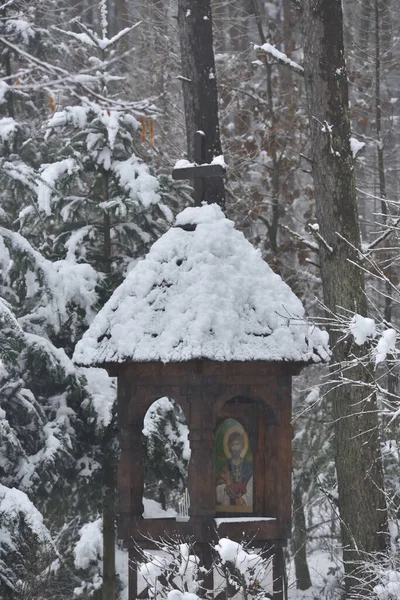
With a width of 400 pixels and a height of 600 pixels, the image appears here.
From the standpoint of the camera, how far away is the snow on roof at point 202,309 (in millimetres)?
7410

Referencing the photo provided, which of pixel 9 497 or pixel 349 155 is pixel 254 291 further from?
pixel 9 497

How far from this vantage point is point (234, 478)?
8.25m

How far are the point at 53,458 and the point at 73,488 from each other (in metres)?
0.73

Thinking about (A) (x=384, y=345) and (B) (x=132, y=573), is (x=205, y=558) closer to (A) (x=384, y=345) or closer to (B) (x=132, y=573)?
(B) (x=132, y=573)

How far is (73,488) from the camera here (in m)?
10.5

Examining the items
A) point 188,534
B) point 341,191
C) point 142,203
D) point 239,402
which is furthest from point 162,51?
point 188,534

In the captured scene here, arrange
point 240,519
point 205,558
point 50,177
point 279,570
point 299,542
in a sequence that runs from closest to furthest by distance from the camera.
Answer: point 205,558
point 240,519
point 279,570
point 50,177
point 299,542

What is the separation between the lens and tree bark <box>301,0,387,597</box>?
359 inches

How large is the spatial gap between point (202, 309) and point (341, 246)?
2253 millimetres

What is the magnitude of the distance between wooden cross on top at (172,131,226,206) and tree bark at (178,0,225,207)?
216cm

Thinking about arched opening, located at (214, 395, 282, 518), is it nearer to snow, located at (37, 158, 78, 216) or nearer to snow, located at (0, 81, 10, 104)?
snow, located at (37, 158, 78, 216)

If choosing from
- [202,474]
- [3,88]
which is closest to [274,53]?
[202,474]

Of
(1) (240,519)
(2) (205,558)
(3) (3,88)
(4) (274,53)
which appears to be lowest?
(2) (205,558)

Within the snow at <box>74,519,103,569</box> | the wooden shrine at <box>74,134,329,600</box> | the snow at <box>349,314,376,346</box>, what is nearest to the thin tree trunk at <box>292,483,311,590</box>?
the snow at <box>74,519,103,569</box>
